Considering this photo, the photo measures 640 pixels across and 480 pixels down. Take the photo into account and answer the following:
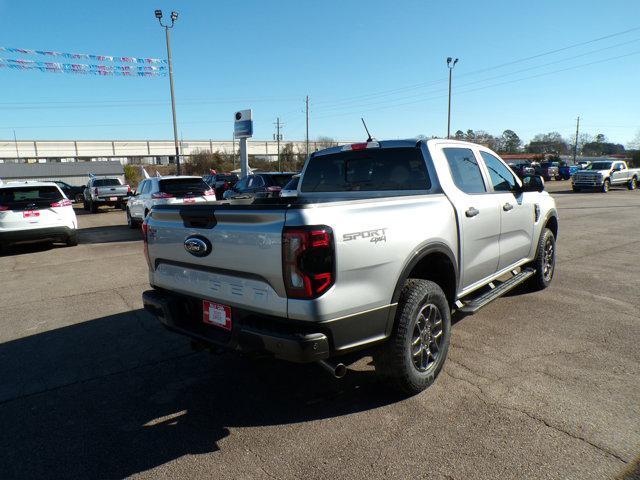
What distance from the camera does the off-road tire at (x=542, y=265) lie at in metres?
5.73

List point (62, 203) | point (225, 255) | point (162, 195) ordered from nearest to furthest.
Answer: point (225, 255) → point (62, 203) → point (162, 195)

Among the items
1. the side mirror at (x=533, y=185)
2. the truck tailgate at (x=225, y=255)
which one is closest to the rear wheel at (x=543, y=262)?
the side mirror at (x=533, y=185)

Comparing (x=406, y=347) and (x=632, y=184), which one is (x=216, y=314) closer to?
(x=406, y=347)

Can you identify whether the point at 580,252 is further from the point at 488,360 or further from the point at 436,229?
the point at 436,229

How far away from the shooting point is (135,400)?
134 inches

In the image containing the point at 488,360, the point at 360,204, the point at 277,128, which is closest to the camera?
the point at 360,204

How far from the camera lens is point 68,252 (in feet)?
34.5

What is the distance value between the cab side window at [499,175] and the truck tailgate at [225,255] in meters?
3.04

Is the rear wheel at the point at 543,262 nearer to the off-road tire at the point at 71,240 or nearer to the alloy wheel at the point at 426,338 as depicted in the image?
the alloy wheel at the point at 426,338

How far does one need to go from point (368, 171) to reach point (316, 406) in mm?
2250

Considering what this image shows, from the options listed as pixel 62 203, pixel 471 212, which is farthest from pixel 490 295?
pixel 62 203

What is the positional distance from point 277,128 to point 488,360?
251 feet

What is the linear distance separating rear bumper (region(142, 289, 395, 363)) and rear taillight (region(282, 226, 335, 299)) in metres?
0.21

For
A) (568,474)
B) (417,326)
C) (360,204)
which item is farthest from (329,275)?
(568,474)
